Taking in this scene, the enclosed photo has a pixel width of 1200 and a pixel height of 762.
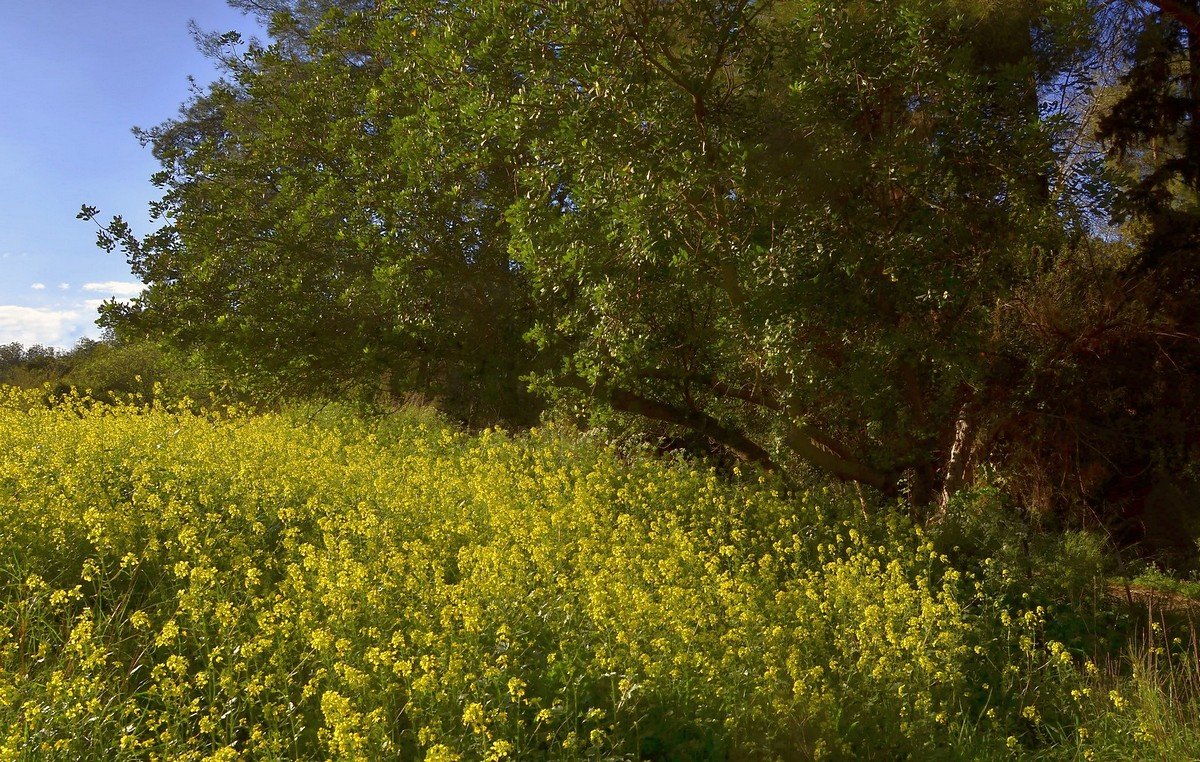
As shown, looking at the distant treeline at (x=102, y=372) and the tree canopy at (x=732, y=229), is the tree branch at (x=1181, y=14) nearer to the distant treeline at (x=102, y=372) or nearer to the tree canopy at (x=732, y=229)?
the tree canopy at (x=732, y=229)

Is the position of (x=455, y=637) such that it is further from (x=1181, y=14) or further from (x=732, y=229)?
(x=1181, y=14)

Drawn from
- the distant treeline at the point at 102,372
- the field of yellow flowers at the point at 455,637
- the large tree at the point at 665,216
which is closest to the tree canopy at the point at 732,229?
the large tree at the point at 665,216

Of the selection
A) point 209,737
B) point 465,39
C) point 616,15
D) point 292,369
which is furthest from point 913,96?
point 209,737

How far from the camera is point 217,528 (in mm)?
6508

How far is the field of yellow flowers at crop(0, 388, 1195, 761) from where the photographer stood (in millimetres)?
4066

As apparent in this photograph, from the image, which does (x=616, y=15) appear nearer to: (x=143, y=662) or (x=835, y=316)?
(x=835, y=316)

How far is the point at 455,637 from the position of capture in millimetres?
4672

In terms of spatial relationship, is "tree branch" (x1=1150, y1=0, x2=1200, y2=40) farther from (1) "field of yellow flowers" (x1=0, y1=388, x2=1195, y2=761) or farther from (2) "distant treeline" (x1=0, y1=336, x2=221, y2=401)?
(2) "distant treeline" (x1=0, y1=336, x2=221, y2=401)

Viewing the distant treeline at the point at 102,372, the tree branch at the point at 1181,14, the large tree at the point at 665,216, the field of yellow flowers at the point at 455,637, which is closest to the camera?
the field of yellow flowers at the point at 455,637

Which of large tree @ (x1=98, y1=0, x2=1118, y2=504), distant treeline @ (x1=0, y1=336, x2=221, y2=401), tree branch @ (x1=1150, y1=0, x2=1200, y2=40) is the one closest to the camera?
large tree @ (x1=98, y1=0, x2=1118, y2=504)

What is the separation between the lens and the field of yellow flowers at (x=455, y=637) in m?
4.07

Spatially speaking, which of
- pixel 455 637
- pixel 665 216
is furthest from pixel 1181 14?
pixel 455 637

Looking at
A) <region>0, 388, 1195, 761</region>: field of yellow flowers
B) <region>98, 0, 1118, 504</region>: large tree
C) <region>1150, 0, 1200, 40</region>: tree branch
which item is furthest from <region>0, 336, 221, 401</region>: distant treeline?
<region>1150, 0, 1200, 40</region>: tree branch

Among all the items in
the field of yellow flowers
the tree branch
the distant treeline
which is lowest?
the field of yellow flowers
